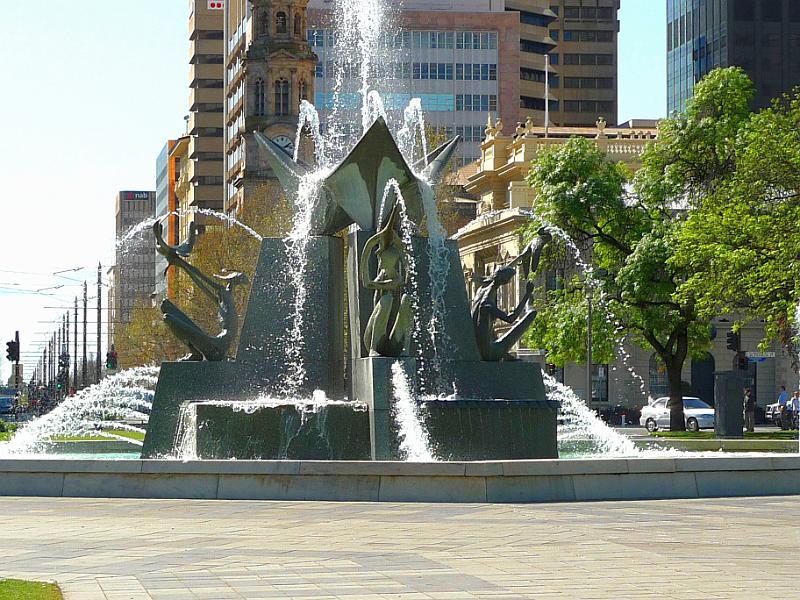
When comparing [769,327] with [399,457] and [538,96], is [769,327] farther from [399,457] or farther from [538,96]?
[538,96]

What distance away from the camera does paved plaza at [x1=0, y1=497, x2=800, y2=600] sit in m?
10.9

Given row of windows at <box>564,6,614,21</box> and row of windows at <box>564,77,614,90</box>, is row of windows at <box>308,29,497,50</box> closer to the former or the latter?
row of windows at <box>564,77,614,90</box>

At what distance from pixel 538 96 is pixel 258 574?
11255cm

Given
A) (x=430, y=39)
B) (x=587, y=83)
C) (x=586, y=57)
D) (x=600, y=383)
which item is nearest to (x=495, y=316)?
(x=600, y=383)

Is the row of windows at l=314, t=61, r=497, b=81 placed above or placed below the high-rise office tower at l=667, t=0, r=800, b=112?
above

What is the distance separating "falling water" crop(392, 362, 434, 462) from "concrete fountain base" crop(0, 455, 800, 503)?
124 inches

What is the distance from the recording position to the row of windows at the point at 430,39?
11106 cm

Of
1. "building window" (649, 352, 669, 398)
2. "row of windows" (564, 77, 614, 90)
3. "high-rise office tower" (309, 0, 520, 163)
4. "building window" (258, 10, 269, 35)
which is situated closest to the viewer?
"building window" (649, 352, 669, 398)

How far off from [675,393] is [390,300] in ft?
88.1

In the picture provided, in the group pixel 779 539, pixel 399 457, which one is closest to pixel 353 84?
pixel 399 457

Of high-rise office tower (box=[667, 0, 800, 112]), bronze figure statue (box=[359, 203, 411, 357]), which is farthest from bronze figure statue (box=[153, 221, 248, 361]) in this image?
high-rise office tower (box=[667, 0, 800, 112])

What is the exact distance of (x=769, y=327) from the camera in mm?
41188

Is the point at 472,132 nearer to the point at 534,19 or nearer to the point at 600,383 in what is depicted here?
the point at 534,19

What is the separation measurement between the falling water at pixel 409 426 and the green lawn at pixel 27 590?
10.6m
